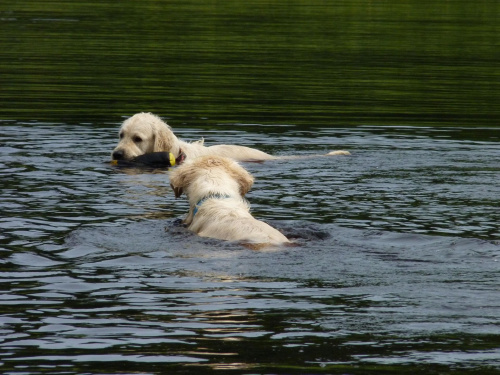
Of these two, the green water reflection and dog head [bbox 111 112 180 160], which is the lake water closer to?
the green water reflection

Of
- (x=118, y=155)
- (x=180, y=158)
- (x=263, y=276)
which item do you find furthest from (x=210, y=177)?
(x=180, y=158)

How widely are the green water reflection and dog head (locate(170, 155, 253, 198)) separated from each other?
797 centimetres

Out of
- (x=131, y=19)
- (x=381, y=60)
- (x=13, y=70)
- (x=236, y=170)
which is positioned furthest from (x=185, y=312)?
(x=131, y=19)

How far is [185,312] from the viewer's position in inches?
284

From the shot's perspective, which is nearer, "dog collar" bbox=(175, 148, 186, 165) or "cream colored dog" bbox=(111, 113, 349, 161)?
"cream colored dog" bbox=(111, 113, 349, 161)

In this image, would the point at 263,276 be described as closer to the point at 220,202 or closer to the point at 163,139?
the point at 220,202

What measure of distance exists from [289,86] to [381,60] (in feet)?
18.1

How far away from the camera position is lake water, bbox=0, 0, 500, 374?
21.6ft

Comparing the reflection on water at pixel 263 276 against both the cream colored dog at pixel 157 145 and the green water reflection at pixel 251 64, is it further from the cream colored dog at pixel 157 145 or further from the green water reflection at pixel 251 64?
the green water reflection at pixel 251 64

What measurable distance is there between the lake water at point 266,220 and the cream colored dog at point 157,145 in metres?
0.46

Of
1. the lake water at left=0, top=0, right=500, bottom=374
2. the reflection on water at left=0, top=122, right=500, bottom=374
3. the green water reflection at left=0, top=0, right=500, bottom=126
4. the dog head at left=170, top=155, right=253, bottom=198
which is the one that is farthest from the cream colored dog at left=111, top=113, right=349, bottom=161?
the dog head at left=170, top=155, right=253, bottom=198

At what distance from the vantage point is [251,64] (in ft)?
87.2

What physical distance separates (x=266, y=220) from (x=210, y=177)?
0.76 metres

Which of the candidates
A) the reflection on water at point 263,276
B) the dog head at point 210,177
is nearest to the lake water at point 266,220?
the reflection on water at point 263,276
